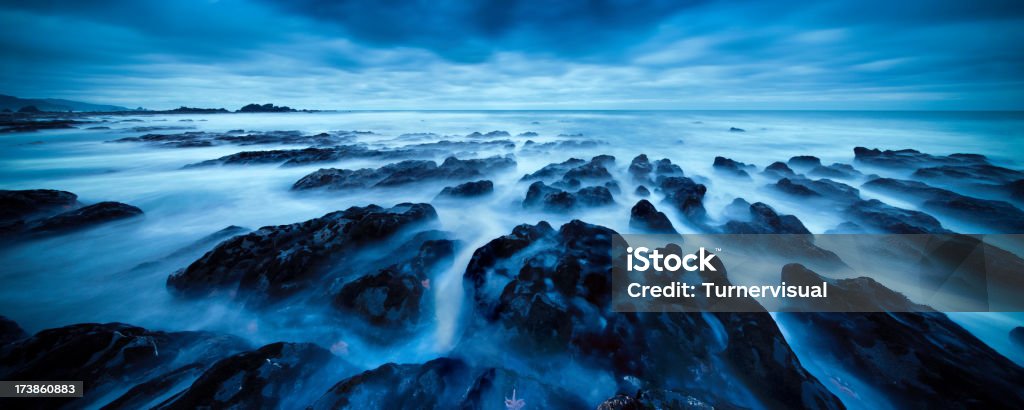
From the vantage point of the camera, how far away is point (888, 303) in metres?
3.16

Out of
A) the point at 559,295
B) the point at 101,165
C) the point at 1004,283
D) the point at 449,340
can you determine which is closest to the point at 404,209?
the point at 449,340

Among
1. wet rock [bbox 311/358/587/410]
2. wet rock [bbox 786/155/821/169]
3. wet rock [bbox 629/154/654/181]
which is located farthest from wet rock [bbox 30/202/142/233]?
wet rock [bbox 786/155/821/169]

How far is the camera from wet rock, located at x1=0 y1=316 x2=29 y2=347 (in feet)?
9.29

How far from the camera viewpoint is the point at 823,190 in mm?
6961

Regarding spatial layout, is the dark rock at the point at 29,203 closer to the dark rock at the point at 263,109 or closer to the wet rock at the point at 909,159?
the wet rock at the point at 909,159

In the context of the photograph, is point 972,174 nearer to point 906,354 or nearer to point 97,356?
point 906,354

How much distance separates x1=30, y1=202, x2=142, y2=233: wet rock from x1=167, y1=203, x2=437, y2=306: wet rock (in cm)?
330

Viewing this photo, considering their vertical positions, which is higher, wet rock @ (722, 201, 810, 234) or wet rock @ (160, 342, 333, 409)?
wet rock @ (722, 201, 810, 234)

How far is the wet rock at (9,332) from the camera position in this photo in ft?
9.29

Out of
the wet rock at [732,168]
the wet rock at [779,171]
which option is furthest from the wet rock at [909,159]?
the wet rock at [732,168]

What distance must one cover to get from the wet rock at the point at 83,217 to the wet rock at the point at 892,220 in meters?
12.5

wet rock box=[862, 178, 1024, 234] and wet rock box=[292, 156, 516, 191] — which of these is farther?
wet rock box=[292, 156, 516, 191]

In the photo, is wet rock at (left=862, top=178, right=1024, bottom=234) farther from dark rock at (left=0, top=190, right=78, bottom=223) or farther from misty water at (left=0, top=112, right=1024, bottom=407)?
dark rock at (left=0, top=190, right=78, bottom=223)

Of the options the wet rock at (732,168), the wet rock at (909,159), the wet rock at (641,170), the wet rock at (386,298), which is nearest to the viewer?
the wet rock at (386,298)
